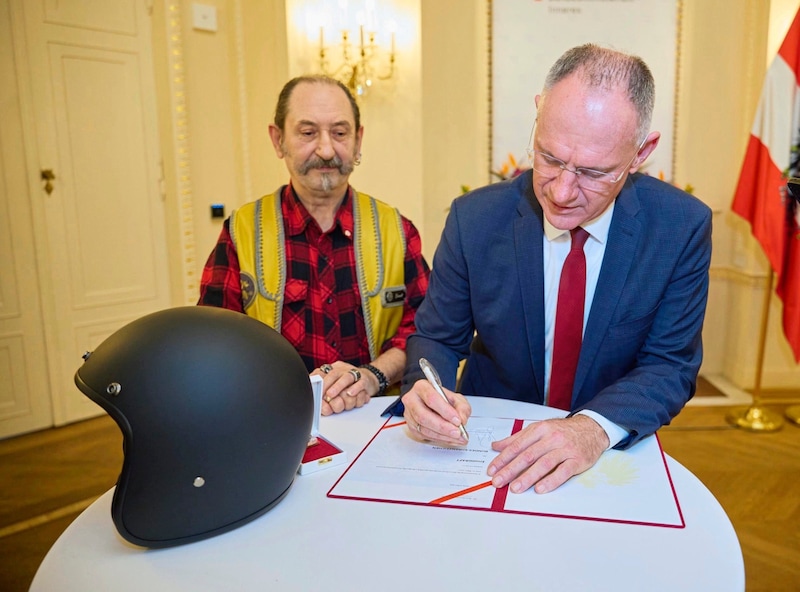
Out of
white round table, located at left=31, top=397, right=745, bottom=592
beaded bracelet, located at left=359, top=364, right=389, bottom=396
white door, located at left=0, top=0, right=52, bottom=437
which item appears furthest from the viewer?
white door, located at left=0, top=0, right=52, bottom=437

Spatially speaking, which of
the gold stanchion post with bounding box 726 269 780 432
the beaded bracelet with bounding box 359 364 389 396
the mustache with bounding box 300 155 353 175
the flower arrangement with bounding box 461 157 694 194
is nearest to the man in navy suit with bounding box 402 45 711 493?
the beaded bracelet with bounding box 359 364 389 396

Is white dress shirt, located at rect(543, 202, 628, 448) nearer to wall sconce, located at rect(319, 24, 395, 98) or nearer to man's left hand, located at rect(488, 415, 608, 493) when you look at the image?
man's left hand, located at rect(488, 415, 608, 493)

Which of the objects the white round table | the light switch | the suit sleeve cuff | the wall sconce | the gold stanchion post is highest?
the light switch

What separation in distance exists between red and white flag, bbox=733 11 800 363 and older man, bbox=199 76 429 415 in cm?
251

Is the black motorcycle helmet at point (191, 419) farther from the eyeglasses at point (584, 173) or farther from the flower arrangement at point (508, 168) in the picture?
the flower arrangement at point (508, 168)

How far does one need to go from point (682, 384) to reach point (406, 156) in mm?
2925

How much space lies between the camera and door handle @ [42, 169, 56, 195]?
11.9ft

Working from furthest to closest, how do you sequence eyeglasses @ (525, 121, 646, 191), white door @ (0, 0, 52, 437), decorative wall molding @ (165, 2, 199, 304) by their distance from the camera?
decorative wall molding @ (165, 2, 199, 304) → white door @ (0, 0, 52, 437) → eyeglasses @ (525, 121, 646, 191)

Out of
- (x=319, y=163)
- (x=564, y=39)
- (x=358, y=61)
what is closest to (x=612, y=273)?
(x=319, y=163)

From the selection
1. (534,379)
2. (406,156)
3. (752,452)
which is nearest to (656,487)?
(534,379)

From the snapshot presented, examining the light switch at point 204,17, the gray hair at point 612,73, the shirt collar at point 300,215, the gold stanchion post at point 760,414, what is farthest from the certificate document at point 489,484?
the light switch at point 204,17

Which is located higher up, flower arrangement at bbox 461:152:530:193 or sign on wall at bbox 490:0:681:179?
sign on wall at bbox 490:0:681:179

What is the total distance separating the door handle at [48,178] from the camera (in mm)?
3613

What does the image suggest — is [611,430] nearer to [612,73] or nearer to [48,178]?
[612,73]
